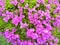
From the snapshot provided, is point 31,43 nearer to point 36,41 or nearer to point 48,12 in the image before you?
point 36,41

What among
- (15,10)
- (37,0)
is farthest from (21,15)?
(37,0)

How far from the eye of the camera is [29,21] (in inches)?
118

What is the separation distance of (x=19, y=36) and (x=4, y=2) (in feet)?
1.86

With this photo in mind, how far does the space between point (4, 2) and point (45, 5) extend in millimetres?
608

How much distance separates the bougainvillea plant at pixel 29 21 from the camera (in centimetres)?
297

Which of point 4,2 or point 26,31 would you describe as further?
point 4,2

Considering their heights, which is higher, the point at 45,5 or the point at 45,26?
the point at 45,5

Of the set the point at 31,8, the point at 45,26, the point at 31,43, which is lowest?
the point at 31,43

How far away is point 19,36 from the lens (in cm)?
306

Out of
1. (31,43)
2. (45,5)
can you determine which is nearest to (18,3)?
(45,5)

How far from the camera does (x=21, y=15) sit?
301cm

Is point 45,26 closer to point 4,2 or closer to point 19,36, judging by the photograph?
point 19,36

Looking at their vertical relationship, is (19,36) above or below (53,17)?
below

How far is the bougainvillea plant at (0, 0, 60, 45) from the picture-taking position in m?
2.97
